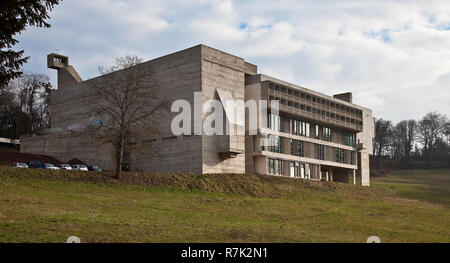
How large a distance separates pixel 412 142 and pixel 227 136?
3702 inches

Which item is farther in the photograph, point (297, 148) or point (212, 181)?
point (297, 148)

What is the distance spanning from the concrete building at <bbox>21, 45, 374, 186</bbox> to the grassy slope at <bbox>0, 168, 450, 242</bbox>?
571 cm

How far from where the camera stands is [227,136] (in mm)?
59219

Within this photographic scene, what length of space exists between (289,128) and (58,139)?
31.8 metres

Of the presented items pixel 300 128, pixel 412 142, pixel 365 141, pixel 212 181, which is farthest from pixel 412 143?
pixel 212 181

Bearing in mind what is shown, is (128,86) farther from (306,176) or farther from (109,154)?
(306,176)

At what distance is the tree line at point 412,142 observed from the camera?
130 metres

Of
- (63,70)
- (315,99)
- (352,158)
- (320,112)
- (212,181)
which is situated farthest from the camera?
(352,158)

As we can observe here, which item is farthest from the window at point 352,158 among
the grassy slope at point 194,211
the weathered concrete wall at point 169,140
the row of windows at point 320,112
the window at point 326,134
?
the weathered concrete wall at point 169,140

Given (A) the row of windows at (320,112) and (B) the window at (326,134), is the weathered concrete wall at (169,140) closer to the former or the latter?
(A) the row of windows at (320,112)

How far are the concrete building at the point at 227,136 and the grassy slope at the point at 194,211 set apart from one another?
18.7 feet

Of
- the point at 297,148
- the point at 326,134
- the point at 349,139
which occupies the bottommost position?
the point at 297,148

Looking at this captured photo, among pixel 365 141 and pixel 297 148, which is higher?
pixel 365 141

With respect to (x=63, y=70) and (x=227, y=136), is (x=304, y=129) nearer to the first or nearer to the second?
(x=227, y=136)
